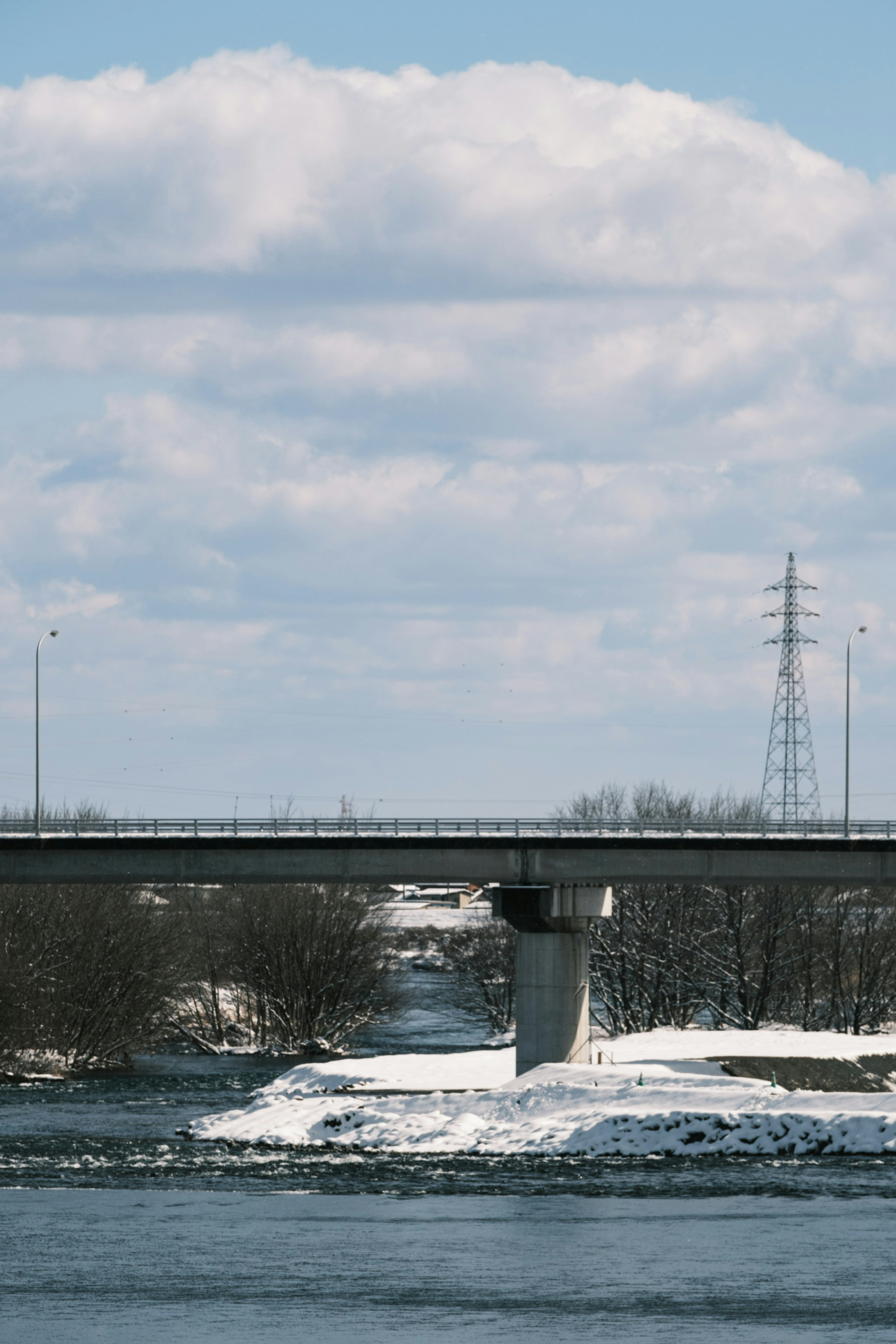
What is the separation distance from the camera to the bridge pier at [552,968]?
220ft

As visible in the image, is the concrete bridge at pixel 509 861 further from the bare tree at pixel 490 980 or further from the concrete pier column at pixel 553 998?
the bare tree at pixel 490 980

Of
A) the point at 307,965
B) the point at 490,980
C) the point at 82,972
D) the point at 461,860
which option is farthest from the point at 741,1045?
the point at 82,972

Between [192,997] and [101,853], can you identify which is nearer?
[101,853]

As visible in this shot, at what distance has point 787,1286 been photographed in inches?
1177

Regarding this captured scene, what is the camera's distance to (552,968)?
68.3 m

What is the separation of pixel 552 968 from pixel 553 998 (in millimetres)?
1169

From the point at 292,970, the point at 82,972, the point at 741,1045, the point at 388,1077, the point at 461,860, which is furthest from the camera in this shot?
the point at 292,970

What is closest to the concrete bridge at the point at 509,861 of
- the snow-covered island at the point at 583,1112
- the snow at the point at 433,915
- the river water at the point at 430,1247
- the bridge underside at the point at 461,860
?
the bridge underside at the point at 461,860

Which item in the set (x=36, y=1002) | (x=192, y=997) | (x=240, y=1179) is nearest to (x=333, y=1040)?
(x=192, y=997)

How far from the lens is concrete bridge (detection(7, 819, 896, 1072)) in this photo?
68.5 meters

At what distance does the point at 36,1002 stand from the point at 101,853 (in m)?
15.7

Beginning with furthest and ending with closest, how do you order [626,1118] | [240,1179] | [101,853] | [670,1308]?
[101,853], [626,1118], [240,1179], [670,1308]

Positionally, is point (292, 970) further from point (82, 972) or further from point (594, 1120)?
point (594, 1120)

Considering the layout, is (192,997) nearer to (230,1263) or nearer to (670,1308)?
(230,1263)
